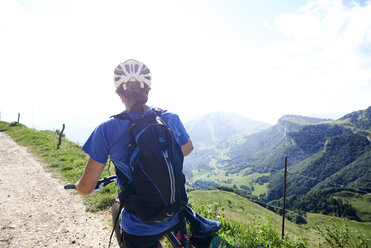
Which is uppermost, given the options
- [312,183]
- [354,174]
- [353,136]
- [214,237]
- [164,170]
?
[164,170]

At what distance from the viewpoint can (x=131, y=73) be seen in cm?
237

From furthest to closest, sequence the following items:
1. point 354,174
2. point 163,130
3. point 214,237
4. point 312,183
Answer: point 312,183
point 354,174
point 214,237
point 163,130

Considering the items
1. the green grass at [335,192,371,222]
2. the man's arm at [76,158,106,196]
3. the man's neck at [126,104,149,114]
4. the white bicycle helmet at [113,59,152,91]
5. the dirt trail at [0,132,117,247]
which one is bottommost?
the green grass at [335,192,371,222]

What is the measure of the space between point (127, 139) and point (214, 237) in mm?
1532

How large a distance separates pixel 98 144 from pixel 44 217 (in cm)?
620

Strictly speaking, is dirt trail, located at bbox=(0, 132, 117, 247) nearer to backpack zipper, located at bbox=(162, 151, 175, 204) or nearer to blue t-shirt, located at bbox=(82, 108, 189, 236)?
blue t-shirt, located at bbox=(82, 108, 189, 236)

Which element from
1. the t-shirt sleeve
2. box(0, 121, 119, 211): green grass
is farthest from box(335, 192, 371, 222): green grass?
the t-shirt sleeve

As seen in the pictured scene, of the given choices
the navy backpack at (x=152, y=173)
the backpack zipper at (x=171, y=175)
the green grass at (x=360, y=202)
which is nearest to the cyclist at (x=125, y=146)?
the navy backpack at (x=152, y=173)

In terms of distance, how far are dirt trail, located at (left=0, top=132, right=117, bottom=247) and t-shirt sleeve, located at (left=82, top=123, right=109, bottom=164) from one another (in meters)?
4.19

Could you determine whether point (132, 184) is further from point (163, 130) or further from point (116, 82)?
point (116, 82)

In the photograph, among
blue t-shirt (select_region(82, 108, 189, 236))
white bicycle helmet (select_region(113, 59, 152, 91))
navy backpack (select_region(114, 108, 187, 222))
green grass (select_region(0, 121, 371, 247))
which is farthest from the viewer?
green grass (select_region(0, 121, 371, 247))

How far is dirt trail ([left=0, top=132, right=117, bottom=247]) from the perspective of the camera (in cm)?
519

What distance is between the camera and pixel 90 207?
6809mm

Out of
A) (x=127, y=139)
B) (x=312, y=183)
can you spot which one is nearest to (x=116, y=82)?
(x=127, y=139)
